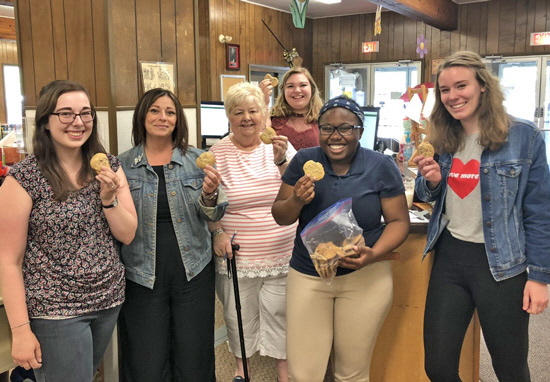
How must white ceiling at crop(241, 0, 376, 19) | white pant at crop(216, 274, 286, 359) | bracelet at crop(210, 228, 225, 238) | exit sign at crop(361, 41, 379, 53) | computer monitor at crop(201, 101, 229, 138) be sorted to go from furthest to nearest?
exit sign at crop(361, 41, 379, 53) → white ceiling at crop(241, 0, 376, 19) → computer monitor at crop(201, 101, 229, 138) → white pant at crop(216, 274, 286, 359) → bracelet at crop(210, 228, 225, 238)

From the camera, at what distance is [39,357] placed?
1.48m

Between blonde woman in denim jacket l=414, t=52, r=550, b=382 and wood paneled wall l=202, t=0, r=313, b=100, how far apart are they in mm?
5508

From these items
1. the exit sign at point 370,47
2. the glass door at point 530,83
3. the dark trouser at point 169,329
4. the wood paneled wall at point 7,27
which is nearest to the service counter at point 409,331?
the dark trouser at point 169,329

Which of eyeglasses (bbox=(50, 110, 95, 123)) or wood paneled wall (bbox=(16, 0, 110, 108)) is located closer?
eyeglasses (bbox=(50, 110, 95, 123))

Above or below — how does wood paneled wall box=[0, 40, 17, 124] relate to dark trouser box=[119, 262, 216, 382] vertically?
above

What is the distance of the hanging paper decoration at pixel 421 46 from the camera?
771cm

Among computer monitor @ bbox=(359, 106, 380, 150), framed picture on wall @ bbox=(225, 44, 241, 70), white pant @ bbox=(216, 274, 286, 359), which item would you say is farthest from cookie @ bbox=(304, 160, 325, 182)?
framed picture on wall @ bbox=(225, 44, 241, 70)

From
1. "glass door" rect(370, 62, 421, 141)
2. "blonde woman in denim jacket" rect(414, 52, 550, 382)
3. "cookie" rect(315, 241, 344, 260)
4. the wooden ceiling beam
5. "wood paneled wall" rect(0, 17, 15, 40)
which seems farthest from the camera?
"glass door" rect(370, 62, 421, 141)

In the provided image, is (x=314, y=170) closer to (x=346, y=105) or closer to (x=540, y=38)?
(x=346, y=105)

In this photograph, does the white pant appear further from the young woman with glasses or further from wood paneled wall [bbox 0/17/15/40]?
wood paneled wall [bbox 0/17/15/40]

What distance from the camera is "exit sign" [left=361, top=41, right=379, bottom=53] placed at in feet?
27.8

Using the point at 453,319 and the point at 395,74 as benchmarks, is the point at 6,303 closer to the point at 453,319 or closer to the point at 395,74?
the point at 453,319

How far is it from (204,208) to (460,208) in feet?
2.94

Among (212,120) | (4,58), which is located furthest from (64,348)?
(4,58)
